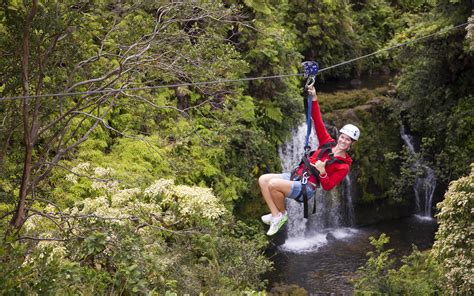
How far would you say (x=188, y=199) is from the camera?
924 centimetres

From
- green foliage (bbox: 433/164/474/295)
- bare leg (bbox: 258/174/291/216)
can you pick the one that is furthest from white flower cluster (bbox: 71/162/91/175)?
green foliage (bbox: 433/164/474/295)

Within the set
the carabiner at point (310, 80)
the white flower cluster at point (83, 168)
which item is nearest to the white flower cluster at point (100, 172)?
the white flower cluster at point (83, 168)

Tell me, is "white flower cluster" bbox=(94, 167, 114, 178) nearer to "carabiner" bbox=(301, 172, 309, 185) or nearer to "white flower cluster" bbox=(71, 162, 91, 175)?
"white flower cluster" bbox=(71, 162, 91, 175)

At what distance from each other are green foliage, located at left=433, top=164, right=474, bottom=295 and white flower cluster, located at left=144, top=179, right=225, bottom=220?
4258 millimetres

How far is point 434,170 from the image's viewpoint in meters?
18.1

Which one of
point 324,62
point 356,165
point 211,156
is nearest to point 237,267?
point 211,156

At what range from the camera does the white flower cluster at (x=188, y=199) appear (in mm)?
9102

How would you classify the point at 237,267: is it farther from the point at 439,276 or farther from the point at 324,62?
the point at 324,62

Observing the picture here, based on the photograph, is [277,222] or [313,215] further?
[313,215]

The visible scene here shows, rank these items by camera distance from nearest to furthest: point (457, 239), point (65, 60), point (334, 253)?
point (65, 60), point (457, 239), point (334, 253)

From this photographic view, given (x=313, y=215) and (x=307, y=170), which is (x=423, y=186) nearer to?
(x=313, y=215)

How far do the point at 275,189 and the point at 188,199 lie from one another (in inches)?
123

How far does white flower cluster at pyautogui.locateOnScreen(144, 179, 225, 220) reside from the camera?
910 centimetres

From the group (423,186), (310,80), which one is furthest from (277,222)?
(423,186)
